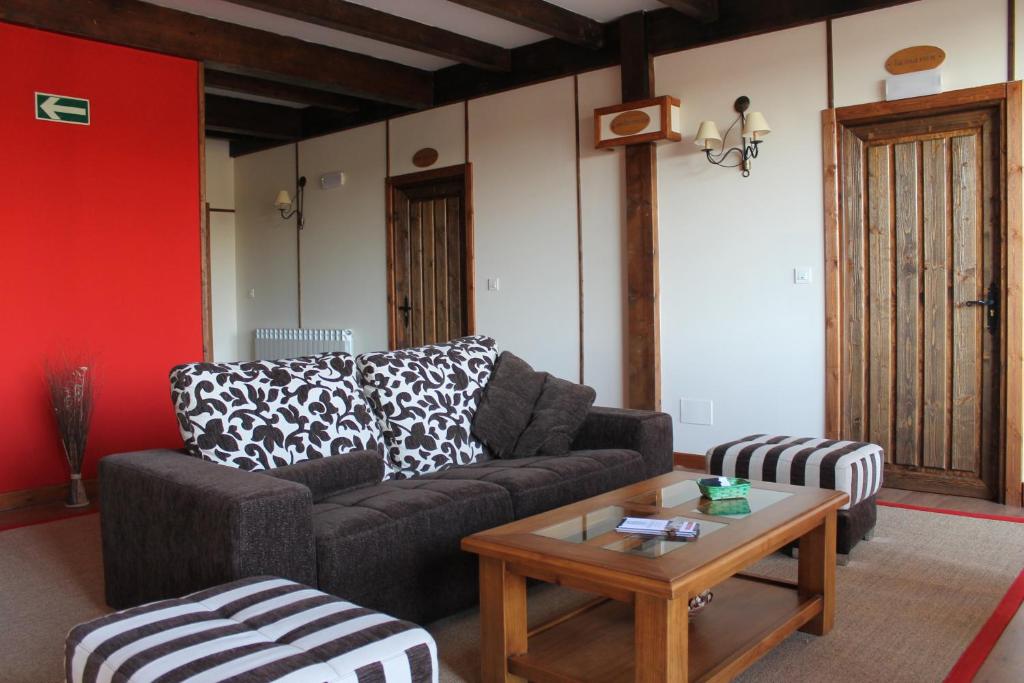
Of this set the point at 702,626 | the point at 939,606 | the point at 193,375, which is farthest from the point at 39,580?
the point at 939,606

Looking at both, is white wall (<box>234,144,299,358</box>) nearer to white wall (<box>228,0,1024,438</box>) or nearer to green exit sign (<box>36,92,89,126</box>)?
white wall (<box>228,0,1024,438</box>)

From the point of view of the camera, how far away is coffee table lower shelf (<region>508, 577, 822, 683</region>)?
2.19 m

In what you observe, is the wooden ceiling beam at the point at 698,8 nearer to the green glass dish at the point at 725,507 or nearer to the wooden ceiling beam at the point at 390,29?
the wooden ceiling beam at the point at 390,29

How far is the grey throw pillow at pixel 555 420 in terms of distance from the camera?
368cm

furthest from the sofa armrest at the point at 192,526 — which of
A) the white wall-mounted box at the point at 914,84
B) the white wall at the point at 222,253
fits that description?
the white wall at the point at 222,253

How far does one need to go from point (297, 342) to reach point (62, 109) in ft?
11.2

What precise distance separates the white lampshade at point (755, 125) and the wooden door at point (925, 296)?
1.42 feet

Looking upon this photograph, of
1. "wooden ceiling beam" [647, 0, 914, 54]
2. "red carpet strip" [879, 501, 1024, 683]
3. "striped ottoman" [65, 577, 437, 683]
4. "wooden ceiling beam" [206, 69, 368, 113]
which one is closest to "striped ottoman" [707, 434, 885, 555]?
"red carpet strip" [879, 501, 1024, 683]

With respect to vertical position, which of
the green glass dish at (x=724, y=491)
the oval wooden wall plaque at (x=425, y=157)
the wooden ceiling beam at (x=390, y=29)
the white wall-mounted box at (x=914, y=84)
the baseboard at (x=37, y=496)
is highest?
the wooden ceiling beam at (x=390, y=29)

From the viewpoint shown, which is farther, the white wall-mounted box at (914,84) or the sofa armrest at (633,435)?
the white wall-mounted box at (914,84)

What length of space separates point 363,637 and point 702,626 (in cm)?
113

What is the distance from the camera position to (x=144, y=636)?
171 centimetres

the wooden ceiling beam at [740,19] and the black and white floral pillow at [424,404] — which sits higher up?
the wooden ceiling beam at [740,19]

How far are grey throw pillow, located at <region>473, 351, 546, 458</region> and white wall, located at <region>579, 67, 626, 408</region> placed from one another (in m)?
1.88
